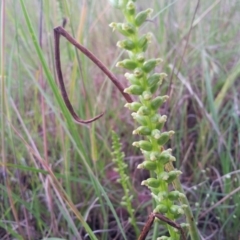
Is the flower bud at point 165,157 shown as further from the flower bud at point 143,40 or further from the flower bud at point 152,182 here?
the flower bud at point 143,40

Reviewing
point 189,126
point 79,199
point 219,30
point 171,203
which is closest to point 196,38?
point 219,30

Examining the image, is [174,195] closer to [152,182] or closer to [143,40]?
[152,182]

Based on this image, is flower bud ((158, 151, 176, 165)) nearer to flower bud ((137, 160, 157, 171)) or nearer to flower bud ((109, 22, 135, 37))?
flower bud ((137, 160, 157, 171))

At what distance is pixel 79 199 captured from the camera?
3.82 feet

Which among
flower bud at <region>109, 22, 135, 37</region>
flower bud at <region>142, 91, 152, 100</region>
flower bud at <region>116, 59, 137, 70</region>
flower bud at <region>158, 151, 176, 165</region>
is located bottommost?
flower bud at <region>158, 151, 176, 165</region>

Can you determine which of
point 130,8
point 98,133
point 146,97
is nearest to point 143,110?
point 146,97

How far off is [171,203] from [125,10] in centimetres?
26

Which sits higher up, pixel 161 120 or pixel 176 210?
pixel 161 120

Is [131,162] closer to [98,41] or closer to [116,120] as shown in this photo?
[116,120]

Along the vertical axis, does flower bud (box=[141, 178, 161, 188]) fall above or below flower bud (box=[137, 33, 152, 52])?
below

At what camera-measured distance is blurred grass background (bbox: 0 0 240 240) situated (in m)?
0.98

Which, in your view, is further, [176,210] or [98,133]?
[98,133]

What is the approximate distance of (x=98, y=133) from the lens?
4.59 ft

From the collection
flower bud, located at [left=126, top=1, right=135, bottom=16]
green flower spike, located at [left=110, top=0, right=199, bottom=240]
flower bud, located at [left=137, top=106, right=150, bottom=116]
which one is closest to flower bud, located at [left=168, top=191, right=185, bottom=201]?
green flower spike, located at [left=110, top=0, right=199, bottom=240]
